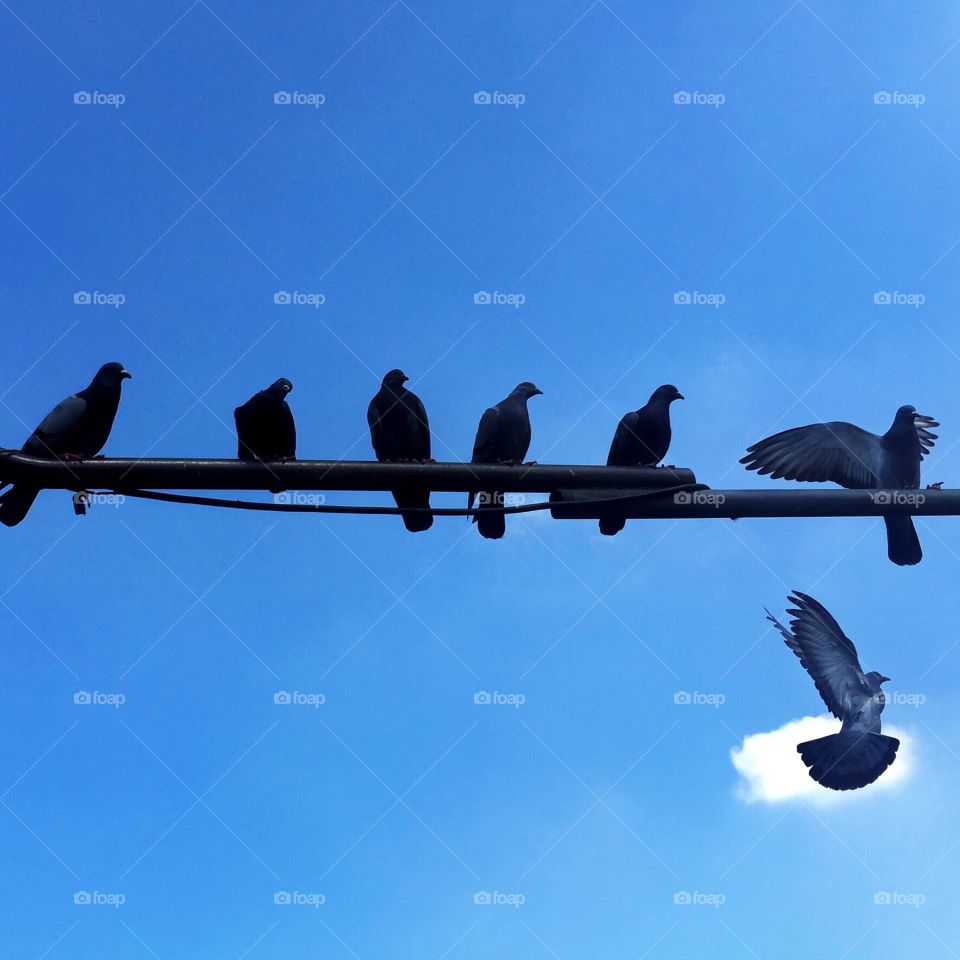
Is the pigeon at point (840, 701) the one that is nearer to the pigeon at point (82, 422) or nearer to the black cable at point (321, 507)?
the black cable at point (321, 507)

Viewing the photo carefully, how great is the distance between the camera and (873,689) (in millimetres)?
7734

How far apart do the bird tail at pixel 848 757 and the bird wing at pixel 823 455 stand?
179 centimetres

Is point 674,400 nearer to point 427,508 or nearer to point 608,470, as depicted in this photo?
point 608,470

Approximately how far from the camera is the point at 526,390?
7.70 meters

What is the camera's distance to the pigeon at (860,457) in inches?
237

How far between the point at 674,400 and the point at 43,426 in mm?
4362

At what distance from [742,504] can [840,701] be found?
13.9 feet

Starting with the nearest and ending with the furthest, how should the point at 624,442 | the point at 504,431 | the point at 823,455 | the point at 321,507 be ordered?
the point at 321,507 < the point at 823,455 < the point at 504,431 < the point at 624,442

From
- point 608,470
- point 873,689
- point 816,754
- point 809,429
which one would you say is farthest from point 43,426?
point 873,689

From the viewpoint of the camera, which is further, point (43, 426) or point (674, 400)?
point (674, 400)

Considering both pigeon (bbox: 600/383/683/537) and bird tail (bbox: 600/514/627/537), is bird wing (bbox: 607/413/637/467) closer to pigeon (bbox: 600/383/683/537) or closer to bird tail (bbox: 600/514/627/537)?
pigeon (bbox: 600/383/683/537)

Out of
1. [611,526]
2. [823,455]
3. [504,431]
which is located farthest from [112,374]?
[823,455]

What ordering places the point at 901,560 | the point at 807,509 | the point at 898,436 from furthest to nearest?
the point at 898,436, the point at 901,560, the point at 807,509

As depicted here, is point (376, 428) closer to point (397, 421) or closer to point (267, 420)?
point (397, 421)
